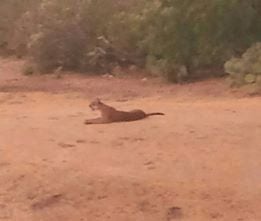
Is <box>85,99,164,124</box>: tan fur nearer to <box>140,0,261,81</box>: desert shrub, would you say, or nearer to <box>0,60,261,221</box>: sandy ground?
<box>0,60,261,221</box>: sandy ground

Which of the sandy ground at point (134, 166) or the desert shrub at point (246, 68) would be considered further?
the desert shrub at point (246, 68)

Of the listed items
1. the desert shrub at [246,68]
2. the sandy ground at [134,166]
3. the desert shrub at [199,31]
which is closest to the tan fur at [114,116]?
the sandy ground at [134,166]

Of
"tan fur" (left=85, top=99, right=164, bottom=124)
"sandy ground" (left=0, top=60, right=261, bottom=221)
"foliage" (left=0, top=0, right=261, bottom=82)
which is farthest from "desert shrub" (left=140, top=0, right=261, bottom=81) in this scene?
"tan fur" (left=85, top=99, right=164, bottom=124)

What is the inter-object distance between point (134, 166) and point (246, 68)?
580 cm

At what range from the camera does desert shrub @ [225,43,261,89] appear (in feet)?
45.0

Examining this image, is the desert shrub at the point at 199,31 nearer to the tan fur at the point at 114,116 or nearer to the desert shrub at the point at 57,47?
the desert shrub at the point at 57,47

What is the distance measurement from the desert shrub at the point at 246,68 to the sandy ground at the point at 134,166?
6.12 feet

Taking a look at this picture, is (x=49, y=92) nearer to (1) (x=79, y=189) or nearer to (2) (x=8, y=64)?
(2) (x=8, y=64)

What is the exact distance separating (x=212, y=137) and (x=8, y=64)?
9.79m

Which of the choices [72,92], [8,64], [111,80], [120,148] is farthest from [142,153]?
[8,64]

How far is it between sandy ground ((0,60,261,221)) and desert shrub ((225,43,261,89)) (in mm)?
1866

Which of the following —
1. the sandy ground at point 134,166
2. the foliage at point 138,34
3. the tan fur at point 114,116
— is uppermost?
the foliage at point 138,34

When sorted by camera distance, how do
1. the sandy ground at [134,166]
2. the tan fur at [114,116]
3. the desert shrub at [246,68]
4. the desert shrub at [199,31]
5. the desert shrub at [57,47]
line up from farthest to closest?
the desert shrub at [57,47], the desert shrub at [199,31], the desert shrub at [246,68], the tan fur at [114,116], the sandy ground at [134,166]

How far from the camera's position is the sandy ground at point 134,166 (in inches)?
303
